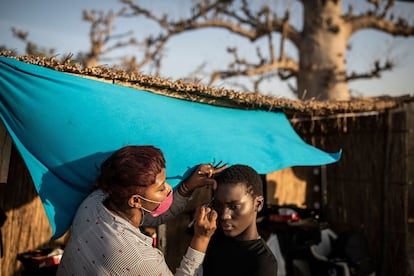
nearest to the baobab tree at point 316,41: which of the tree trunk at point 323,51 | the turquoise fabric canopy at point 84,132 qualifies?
the tree trunk at point 323,51

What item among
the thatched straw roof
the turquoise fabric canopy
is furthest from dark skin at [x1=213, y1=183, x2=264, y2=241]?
the thatched straw roof

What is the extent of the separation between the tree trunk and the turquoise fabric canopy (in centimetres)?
710

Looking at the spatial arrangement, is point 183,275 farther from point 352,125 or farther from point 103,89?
point 352,125

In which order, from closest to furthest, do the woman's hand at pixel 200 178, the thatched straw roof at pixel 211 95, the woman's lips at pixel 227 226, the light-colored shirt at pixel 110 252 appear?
the light-colored shirt at pixel 110 252
the woman's lips at pixel 227 226
the woman's hand at pixel 200 178
the thatched straw roof at pixel 211 95

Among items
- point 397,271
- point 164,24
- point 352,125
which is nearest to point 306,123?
point 352,125

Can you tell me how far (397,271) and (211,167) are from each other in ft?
12.6

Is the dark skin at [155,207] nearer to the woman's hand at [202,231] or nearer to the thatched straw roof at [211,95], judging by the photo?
the woman's hand at [202,231]

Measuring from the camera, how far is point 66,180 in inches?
Result: 91.2

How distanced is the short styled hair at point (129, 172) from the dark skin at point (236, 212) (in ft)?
1.75

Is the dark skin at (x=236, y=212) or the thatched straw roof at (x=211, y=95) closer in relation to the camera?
the dark skin at (x=236, y=212)

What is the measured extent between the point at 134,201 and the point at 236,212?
0.69 metres

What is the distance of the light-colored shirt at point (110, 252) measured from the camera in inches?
66.1

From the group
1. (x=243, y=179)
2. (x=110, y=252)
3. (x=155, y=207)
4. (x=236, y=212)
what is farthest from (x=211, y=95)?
(x=110, y=252)

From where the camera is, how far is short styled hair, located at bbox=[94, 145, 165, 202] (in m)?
1.82
